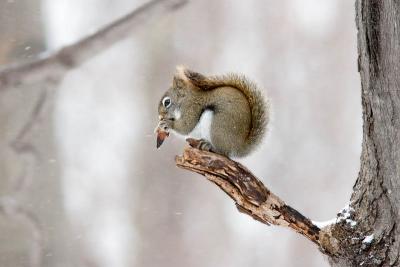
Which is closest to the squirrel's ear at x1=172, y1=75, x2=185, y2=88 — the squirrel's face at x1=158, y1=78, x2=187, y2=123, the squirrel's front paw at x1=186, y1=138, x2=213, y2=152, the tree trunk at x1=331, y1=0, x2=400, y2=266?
the squirrel's face at x1=158, y1=78, x2=187, y2=123

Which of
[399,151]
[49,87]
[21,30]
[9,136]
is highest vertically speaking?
[21,30]

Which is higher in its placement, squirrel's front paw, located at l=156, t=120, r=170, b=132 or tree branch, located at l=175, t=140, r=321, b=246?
squirrel's front paw, located at l=156, t=120, r=170, b=132

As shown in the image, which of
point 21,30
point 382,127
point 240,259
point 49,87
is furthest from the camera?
point 240,259

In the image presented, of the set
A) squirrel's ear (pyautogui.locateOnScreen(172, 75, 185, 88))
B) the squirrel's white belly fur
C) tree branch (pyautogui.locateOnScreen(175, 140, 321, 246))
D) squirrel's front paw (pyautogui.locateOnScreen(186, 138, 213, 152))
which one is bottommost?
tree branch (pyautogui.locateOnScreen(175, 140, 321, 246))

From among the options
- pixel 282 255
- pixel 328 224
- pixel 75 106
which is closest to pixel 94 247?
pixel 75 106

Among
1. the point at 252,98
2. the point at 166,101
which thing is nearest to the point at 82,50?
the point at 166,101

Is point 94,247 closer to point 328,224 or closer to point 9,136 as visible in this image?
point 9,136

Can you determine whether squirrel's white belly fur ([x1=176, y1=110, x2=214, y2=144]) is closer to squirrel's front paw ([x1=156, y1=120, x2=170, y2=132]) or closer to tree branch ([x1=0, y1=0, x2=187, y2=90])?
squirrel's front paw ([x1=156, y1=120, x2=170, y2=132])

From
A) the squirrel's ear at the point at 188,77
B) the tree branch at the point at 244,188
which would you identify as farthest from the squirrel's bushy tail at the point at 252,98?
the tree branch at the point at 244,188
